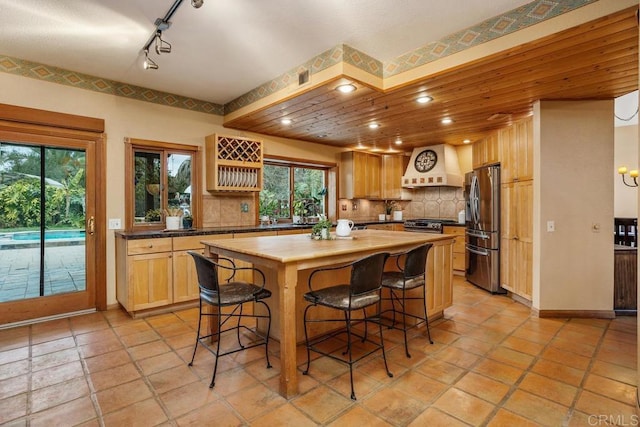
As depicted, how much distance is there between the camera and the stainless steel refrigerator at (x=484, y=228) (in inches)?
179

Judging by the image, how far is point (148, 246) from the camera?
3.65 meters

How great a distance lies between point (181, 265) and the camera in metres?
Answer: 3.89

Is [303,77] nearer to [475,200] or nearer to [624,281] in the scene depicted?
[475,200]

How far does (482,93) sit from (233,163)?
3240 millimetres

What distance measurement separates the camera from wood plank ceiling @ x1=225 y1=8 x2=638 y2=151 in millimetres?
2449

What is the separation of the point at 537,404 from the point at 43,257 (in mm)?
4700

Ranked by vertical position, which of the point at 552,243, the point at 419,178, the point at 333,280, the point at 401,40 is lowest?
the point at 333,280

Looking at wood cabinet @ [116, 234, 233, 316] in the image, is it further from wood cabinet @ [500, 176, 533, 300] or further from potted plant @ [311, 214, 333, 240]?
wood cabinet @ [500, 176, 533, 300]

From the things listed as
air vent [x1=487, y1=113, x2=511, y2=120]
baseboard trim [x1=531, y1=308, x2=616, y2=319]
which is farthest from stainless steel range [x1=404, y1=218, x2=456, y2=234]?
baseboard trim [x1=531, y1=308, x2=616, y2=319]

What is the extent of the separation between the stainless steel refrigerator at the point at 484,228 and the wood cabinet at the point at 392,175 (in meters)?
1.88

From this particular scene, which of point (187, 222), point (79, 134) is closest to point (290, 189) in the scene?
point (187, 222)

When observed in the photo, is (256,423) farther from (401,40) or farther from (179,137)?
(179,137)

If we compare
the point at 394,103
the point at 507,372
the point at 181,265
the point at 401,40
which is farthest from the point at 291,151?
the point at 507,372

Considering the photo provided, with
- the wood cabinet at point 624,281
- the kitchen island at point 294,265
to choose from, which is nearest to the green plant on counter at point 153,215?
the kitchen island at point 294,265
